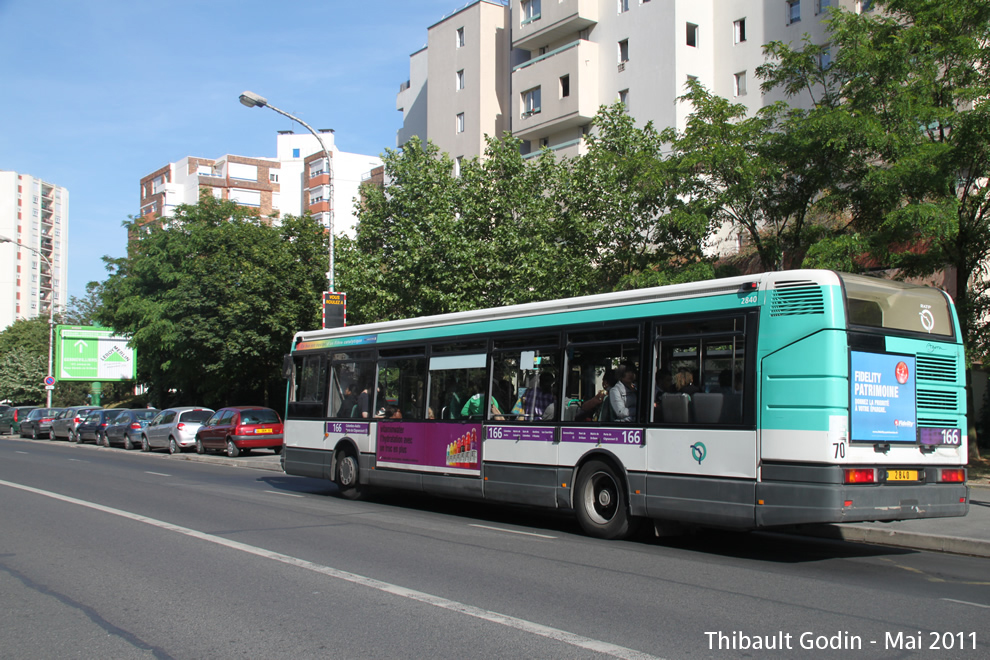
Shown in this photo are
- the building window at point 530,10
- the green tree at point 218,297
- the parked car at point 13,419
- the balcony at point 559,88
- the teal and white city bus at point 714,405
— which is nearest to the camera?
the teal and white city bus at point 714,405

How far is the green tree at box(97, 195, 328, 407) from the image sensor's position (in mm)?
34969

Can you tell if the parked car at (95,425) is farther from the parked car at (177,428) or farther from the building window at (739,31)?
the building window at (739,31)

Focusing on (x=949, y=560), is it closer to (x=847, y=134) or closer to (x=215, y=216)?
(x=847, y=134)

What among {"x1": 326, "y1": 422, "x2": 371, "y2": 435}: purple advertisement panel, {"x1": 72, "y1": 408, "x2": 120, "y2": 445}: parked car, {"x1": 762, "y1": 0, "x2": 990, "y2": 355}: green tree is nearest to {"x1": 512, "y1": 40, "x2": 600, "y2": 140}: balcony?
{"x1": 762, "y1": 0, "x2": 990, "y2": 355}: green tree

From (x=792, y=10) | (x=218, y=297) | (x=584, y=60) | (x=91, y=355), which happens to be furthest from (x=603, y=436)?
(x=91, y=355)

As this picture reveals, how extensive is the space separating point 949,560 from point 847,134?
29.3 feet

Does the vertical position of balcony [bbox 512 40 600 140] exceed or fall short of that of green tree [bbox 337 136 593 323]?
it exceeds it

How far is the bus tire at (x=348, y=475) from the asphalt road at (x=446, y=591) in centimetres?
233

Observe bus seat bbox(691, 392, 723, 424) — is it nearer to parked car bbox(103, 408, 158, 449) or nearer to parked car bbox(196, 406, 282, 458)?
parked car bbox(196, 406, 282, 458)

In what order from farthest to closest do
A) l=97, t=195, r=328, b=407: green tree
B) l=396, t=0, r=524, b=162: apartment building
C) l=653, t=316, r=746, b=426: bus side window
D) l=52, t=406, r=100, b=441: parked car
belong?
l=396, t=0, r=524, b=162: apartment building
l=52, t=406, r=100, b=441: parked car
l=97, t=195, r=328, b=407: green tree
l=653, t=316, r=746, b=426: bus side window

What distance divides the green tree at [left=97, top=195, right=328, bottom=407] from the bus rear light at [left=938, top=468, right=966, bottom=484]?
2782cm

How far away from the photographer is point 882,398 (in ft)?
28.7

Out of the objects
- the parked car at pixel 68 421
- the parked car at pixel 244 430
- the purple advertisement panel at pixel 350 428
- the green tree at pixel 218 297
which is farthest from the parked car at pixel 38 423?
the purple advertisement panel at pixel 350 428

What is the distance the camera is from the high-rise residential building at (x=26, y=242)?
488ft
